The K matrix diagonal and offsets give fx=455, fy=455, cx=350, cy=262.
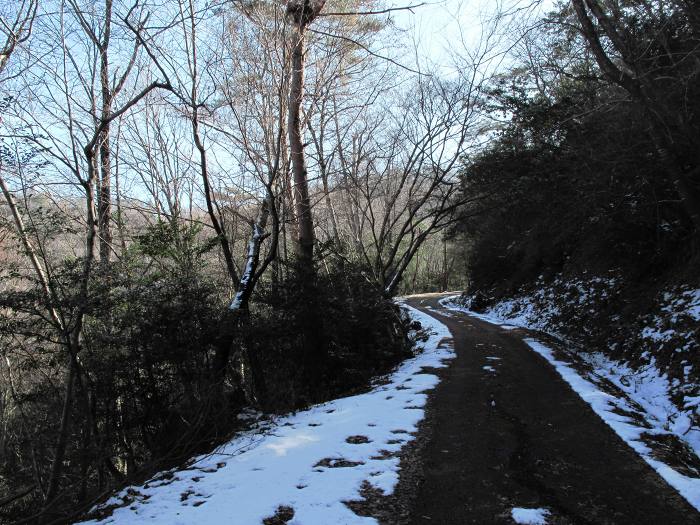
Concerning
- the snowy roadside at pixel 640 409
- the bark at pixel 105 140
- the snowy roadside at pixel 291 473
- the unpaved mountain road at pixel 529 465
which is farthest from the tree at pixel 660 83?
the bark at pixel 105 140

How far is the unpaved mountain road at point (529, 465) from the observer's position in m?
3.31

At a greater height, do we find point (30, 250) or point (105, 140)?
point (105, 140)

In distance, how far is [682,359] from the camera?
6.54m

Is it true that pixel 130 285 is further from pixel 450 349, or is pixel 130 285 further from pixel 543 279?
pixel 543 279

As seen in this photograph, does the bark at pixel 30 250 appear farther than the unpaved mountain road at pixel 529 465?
Yes

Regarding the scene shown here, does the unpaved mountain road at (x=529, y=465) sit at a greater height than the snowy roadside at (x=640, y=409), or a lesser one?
greater

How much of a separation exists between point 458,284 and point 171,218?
49.1 m

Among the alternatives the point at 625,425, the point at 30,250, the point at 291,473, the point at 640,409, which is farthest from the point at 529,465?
the point at 30,250

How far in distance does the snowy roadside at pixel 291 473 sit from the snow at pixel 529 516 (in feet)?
3.27

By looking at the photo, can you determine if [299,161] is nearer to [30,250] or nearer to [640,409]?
[30,250]

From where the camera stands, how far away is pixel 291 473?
420 centimetres

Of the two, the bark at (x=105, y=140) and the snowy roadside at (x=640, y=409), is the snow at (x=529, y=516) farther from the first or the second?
the bark at (x=105, y=140)

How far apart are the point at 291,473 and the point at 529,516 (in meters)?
2.06

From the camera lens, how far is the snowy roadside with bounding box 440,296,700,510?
3949 mm
